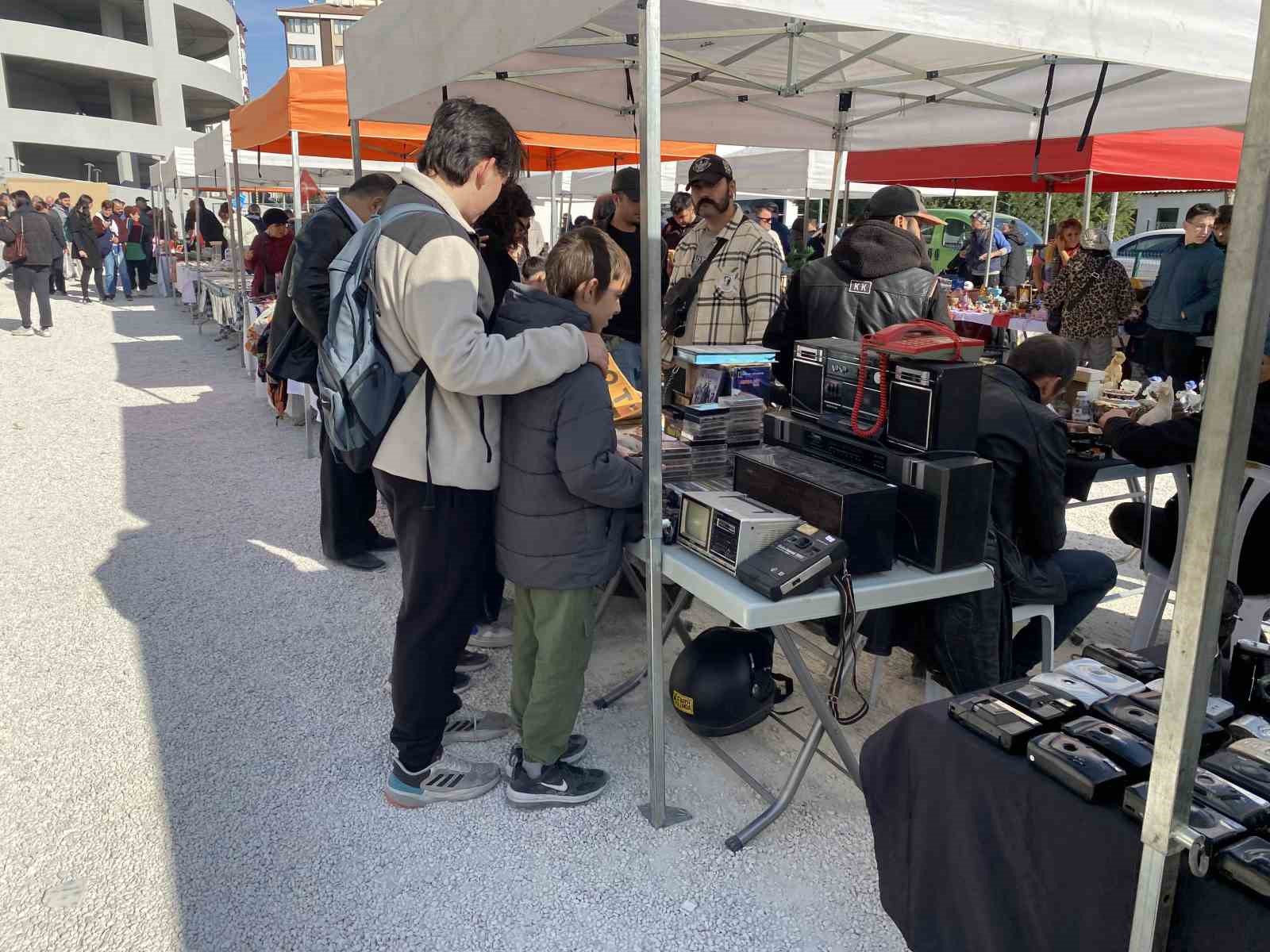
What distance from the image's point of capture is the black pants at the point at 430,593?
2.25 metres

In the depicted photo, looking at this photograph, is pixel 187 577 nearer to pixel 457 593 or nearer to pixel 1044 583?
pixel 457 593

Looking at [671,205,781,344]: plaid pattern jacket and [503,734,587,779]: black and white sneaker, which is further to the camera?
[671,205,781,344]: plaid pattern jacket

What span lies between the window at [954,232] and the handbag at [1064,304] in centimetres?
1181

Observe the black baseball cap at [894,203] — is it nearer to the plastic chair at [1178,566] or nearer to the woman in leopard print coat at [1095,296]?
the plastic chair at [1178,566]

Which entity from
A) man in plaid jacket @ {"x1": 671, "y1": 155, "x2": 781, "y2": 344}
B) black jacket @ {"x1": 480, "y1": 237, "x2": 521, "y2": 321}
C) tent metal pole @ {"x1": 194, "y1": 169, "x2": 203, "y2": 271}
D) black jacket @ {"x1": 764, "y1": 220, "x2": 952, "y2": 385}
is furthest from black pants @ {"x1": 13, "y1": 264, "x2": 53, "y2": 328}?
black jacket @ {"x1": 764, "y1": 220, "x2": 952, "y2": 385}

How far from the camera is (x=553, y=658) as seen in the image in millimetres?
2355

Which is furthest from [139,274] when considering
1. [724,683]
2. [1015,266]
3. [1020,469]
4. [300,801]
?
[1020,469]

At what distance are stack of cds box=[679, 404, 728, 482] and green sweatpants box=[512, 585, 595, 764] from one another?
0.51m

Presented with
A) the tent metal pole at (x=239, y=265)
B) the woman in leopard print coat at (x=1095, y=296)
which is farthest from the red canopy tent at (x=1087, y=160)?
the tent metal pole at (x=239, y=265)

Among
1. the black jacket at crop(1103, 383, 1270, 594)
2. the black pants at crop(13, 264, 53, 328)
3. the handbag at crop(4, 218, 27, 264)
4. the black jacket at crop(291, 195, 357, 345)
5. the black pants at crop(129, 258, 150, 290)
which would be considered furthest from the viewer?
the black pants at crop(129, 258, 150, 290)

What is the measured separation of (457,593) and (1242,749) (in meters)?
1.71

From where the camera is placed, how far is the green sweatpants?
2.34m

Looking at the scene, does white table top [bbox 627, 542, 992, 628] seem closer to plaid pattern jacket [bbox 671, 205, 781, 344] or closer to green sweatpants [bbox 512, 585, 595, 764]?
green sweatpants [bbox 512, 585, 595, 764]

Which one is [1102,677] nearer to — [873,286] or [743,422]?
[743,422]
